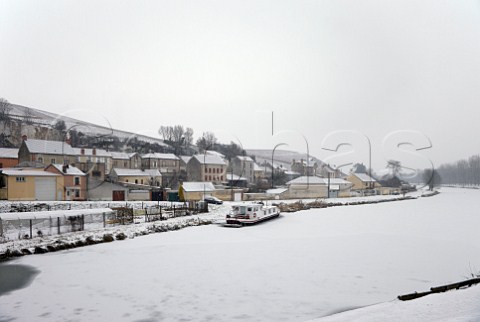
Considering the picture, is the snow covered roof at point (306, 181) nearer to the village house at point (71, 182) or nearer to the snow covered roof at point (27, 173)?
the village house at point (71, 182)

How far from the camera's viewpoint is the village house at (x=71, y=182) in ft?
117

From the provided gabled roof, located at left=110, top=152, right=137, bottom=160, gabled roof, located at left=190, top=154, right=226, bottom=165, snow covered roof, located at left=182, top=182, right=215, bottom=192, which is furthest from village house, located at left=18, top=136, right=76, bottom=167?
gabled roof, located at left=190, top=154, right=226, bottom=165

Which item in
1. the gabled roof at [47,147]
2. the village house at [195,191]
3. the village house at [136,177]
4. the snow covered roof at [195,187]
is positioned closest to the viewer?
the village house at [195,191]

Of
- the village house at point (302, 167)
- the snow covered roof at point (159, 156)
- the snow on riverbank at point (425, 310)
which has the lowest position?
→ the snow on riverbank at point (425, 310)

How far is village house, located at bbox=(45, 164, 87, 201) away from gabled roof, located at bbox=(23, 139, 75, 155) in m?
9.50

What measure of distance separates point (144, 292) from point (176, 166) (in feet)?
205

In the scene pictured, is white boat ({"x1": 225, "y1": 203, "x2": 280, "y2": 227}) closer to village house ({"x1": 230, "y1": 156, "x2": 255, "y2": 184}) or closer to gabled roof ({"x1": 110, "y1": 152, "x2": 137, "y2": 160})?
gabled roof ({"x1": 110, "y1": 152, "x2": 137, "y2": 160})

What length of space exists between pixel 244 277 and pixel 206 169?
53832 mm

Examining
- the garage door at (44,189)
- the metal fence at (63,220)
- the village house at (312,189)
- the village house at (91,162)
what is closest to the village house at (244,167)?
the village house at (312,189)

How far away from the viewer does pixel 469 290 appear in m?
8.51

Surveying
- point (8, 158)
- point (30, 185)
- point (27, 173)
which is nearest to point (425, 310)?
point (30, 185)

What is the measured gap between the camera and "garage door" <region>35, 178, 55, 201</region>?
108 feet

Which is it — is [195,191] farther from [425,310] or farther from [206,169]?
[425,310]

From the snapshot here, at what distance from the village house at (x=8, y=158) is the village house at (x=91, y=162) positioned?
7540mm
